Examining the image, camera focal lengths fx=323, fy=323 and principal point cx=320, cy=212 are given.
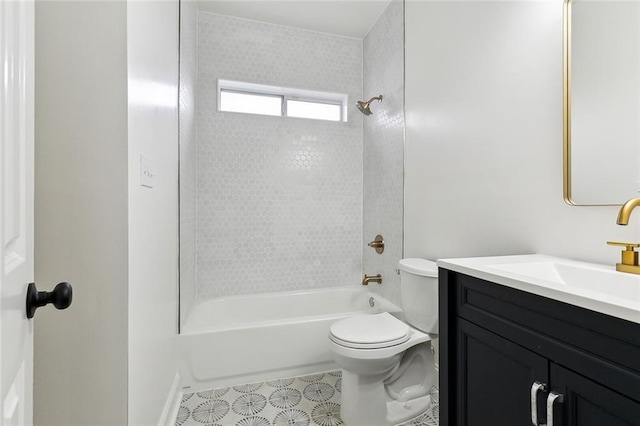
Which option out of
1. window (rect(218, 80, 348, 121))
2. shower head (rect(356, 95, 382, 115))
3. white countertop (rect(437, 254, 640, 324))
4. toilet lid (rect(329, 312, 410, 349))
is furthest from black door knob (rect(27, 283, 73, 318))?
shower head (rect(356, 95, 382, 115))

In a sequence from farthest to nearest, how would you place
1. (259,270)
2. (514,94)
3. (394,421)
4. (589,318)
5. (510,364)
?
1. (259,270)
2. (394,421)
3. (514,94)
4. (510,364)
5. (589,318)

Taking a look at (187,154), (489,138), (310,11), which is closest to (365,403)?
(489,138)

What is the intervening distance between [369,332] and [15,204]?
4.77 feet

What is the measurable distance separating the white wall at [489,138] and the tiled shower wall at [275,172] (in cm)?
78

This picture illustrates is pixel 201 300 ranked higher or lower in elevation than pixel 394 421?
higher

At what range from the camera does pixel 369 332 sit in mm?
1614

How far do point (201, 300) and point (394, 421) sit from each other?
1.65m

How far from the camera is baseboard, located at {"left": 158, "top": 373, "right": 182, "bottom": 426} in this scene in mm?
1560

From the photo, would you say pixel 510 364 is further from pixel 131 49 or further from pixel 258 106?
pixel 258 106

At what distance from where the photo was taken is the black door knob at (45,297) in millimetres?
557

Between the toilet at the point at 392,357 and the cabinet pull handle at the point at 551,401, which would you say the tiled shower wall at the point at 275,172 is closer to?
the toilet at the point at 392,357

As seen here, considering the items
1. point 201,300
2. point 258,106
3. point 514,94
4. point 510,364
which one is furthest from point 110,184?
point 258,106

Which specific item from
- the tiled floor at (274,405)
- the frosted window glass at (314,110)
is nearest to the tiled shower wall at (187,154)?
the tiled floor at (274,405)

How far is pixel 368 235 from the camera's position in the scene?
286 cm
